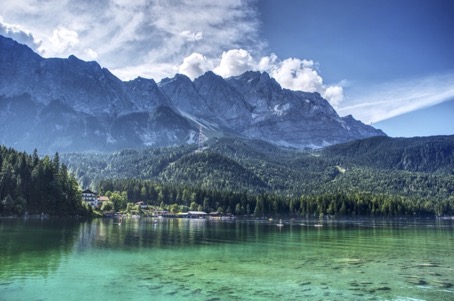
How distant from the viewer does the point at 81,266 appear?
53125 mm

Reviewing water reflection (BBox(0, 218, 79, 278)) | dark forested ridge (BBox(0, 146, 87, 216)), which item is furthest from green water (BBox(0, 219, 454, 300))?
dark forested ridge (BBox(0, 146, 87, 216))

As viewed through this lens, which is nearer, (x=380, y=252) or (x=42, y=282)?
(x=42, y=282)

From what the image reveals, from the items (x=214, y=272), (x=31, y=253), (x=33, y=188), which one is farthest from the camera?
(x=33, y=188)

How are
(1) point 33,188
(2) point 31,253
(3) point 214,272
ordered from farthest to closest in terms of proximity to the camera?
(1) point 33,188 < (2) point 31,253 < (3) point 214,272

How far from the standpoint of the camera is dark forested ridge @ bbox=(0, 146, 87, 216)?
15025 centimetres

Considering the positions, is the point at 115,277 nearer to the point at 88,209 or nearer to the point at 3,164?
the point at 3,164

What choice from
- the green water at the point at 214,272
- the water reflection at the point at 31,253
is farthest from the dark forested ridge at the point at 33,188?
the green water at the point at 214,272

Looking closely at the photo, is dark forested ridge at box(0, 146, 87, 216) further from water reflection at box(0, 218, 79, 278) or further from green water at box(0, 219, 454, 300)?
green water at box(0, 219, 454, 300)

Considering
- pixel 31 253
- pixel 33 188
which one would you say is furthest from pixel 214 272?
pixel 33 188

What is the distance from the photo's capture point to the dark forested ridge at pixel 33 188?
150 m

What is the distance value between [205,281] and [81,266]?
1919 centimetres

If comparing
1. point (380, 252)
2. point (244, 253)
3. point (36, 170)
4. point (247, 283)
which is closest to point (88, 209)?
point (36, 170)

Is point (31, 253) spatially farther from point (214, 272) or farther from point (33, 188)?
point (33, 188)

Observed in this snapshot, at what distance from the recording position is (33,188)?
528ft
